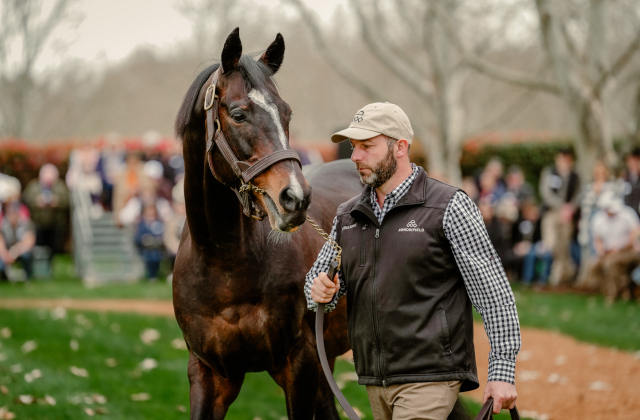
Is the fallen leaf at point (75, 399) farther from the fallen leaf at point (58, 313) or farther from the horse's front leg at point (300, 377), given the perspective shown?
the fallen leaf at point (58, 313)

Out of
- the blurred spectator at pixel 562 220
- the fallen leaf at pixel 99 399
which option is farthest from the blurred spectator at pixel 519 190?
the fallen leaf at pixel 99 399

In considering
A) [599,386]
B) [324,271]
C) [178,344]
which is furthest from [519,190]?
[324,271]

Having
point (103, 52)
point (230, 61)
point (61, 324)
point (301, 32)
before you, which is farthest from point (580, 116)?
point (301, 32)

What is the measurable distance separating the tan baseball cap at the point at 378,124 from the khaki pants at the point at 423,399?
41.7 inches

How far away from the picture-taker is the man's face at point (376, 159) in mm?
3004

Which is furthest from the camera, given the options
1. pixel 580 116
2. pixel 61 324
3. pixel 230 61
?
pixel 580 116

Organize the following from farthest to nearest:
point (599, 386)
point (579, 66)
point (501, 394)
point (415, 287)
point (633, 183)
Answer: point (579, 66) < point (633, 183) < point (599, 386) < point (415, 287) < point (501, 394)

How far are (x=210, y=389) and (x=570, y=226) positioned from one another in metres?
10.2

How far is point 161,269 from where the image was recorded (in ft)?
47.1

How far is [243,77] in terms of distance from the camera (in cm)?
326

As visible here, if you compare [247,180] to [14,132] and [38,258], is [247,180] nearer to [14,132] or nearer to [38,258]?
[38,258]

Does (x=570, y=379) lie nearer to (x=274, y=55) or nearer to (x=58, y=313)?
(x=274, y=55)

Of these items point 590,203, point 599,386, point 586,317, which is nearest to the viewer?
point 599,386

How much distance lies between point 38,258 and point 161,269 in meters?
2.37
